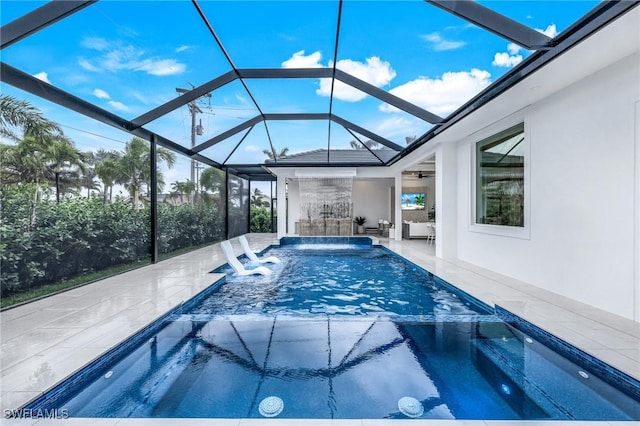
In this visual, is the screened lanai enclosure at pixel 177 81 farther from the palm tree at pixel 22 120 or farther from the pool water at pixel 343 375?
the pool water at pixel 343 375

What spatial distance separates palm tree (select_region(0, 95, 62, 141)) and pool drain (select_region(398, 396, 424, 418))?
5.86 meters

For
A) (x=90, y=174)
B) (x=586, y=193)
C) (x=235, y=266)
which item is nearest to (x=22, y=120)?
(x=90, y=174)

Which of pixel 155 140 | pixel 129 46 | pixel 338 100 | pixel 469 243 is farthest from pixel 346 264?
pixel 129 46

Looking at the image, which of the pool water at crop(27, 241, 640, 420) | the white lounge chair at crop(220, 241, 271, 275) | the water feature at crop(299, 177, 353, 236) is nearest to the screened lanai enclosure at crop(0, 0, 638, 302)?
the white lounge chair at crop(220, 241, 271, 275)

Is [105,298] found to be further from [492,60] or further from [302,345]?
[492,60]

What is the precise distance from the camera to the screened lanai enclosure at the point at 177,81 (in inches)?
145

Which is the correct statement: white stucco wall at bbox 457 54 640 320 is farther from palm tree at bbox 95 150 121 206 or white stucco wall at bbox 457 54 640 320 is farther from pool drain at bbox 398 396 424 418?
palm tree at bbox 95 150 121 206

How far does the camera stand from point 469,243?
7410mm

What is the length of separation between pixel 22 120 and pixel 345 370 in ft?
18.2

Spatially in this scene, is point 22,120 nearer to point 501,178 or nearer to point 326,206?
point 501,178

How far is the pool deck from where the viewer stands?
2119mm

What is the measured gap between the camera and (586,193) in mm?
4238

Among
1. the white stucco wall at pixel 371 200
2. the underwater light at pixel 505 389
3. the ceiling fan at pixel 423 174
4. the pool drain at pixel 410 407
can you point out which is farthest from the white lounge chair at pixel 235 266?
the white stucco wall at pixel 371 200

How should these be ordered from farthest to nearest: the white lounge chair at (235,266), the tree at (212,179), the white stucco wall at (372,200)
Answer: the white stucco wall at (372,200), the tree at (212,179), the white lounge chair at (235,266)
